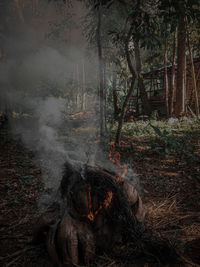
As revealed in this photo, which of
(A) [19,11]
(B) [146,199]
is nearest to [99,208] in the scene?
(B) [146,199]

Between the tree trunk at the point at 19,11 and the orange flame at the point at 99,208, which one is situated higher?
the tree trunk at the point at 19,11

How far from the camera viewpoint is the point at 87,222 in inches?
71.3

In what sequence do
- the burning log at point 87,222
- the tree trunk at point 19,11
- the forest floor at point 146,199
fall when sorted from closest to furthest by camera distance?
the burning log at point 87,222 < the forest floor at point 146,199 < the tree trunk at point 19,11

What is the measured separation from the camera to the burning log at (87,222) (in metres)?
1.62

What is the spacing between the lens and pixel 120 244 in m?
1.85

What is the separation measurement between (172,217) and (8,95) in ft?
22.9

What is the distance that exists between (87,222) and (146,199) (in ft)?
4.56

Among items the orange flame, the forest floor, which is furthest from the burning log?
the forest floor

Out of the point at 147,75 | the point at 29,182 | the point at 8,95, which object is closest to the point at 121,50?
the point at 8,95

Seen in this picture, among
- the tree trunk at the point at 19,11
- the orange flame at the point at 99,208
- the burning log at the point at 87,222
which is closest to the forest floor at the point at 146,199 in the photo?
the burning log at the point at 87,222

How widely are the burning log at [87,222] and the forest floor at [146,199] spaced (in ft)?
0.61

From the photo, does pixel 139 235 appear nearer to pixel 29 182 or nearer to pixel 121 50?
pixel 29 182

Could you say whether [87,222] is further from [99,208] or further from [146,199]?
[146,199]

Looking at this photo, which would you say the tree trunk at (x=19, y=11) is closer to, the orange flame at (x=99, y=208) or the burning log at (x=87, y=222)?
the burning log at (x=87, y=222)
